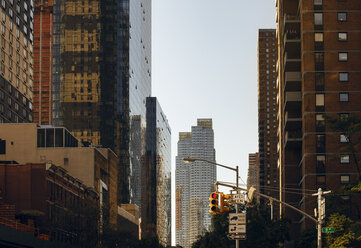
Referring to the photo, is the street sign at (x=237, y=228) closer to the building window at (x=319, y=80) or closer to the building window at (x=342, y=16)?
the building window at (x=319, y=80)

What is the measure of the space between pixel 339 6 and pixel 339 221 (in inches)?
1880

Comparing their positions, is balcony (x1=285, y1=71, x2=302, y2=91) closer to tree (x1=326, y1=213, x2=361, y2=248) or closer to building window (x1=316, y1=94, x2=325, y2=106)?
building window (x1=316, y1=94, x2=325, y2=106)

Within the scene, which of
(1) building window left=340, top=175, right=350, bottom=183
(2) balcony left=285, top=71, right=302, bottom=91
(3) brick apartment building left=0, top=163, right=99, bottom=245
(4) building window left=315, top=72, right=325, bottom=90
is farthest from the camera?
(2) balcony left=285, top=71, right=302, bottom=91

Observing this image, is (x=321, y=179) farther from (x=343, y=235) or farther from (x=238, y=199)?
(x=238, y=199)

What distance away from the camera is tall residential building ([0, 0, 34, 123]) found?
17000cm

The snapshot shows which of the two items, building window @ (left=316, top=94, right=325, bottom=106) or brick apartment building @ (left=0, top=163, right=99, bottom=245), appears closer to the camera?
brick apartment building @ (left=0, top=163, right=99, bottom=245)

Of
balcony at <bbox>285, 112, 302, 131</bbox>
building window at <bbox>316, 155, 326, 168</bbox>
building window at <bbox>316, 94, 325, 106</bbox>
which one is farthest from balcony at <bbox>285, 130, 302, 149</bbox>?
building window at <bbox>316, 94, 325, 106</bbox>

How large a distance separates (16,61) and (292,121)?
3154 inches

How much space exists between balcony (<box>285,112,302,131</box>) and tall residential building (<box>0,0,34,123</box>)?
2650 inches

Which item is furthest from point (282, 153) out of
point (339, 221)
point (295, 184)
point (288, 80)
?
point (339, 221)

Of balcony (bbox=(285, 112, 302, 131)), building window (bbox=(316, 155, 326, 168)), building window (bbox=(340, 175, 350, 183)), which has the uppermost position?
balcony (bbox=(285, 112, 302, 131))

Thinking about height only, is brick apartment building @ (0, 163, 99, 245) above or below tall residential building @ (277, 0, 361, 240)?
below

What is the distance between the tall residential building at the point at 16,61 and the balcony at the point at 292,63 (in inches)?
2696

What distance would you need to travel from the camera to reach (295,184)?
129125 mm
